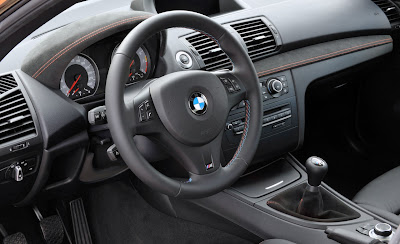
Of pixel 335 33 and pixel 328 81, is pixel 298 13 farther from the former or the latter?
pixel 328 81

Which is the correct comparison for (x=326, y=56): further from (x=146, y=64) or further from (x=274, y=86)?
(x=146, y=64)

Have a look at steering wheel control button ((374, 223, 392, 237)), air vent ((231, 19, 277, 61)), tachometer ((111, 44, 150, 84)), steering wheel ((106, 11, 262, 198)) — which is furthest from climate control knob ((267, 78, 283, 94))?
steering wheel control button ((374, 223, 392, 237))

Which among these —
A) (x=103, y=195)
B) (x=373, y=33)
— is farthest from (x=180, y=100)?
(x=373, y=33)

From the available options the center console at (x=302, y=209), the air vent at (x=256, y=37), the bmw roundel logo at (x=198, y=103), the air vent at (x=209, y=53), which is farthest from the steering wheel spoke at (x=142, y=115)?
the air vent at (x=256, y=37)

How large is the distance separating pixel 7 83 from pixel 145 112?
0.45m

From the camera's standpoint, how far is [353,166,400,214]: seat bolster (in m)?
1.88

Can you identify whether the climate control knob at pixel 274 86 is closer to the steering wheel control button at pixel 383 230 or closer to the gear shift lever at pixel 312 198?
the gear shift lever at pixel 312 198

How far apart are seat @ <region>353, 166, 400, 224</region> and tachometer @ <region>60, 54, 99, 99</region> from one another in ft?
3.51

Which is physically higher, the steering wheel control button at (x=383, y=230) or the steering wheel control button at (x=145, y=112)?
the steering wheel control button at (x=145, y=112)

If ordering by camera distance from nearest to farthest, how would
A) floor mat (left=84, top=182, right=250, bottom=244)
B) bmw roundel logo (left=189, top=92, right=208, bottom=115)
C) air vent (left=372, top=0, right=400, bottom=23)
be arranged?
bmw roundel logo (left=189, top=92, right=208, bottom=115) → floor mat (left=84, top=182, right=250, bottom=244) → air vent (left=372, top=0, right=400, bottom=23)

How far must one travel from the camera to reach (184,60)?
1798 mm

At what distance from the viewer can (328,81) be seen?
2291mm

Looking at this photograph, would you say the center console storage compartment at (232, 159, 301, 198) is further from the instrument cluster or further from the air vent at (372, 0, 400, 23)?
the air vent at (372, 0, 400, 23)

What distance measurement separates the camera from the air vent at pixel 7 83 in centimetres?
147
